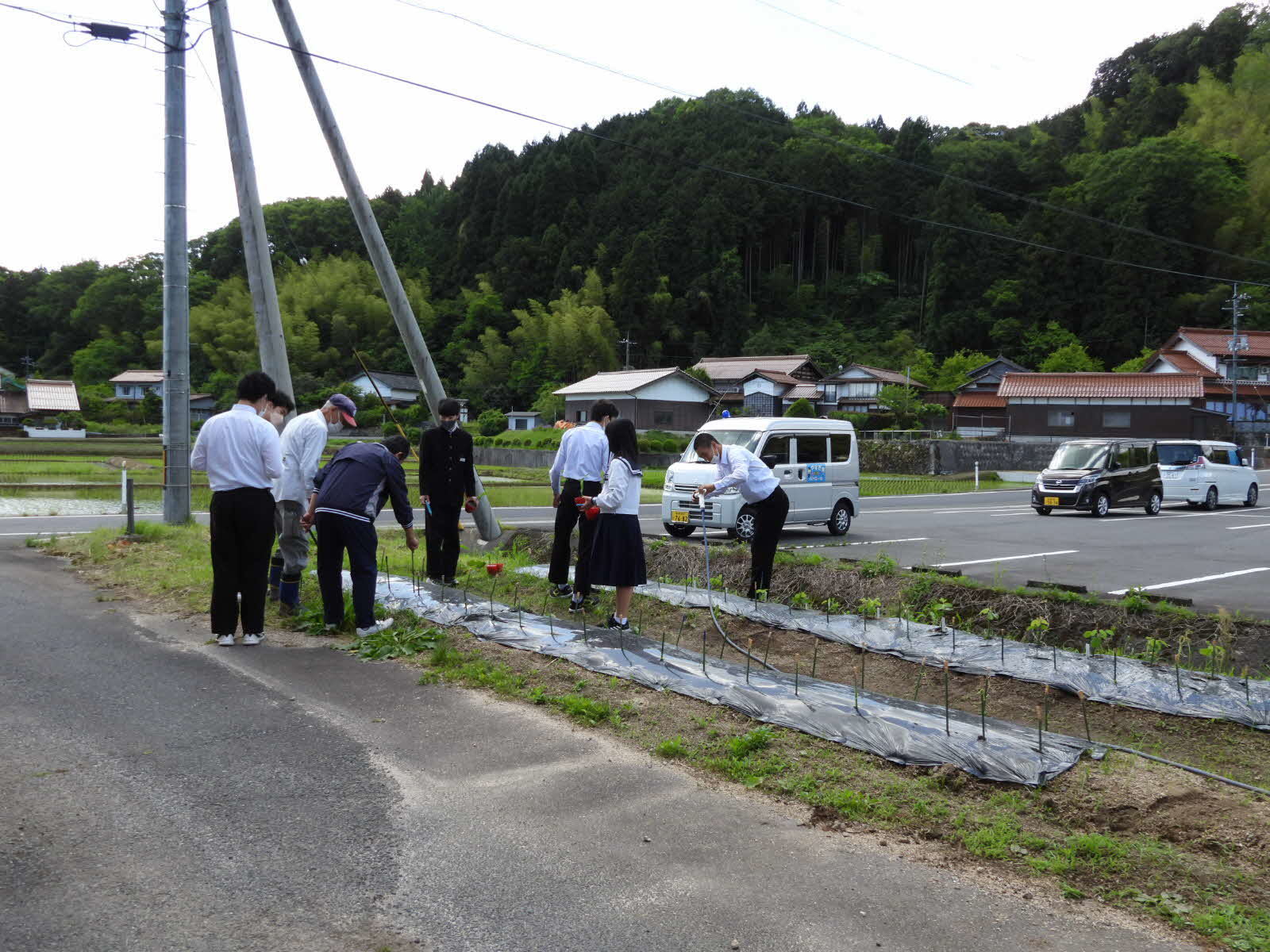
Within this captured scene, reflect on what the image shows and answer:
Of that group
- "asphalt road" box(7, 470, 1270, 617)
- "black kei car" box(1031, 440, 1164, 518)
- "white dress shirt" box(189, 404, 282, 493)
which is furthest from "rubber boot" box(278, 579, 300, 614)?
"black kei car" box(1031, 440, 1164, 518)

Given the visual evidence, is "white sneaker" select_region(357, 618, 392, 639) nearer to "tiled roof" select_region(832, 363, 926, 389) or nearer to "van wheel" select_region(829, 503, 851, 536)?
"van wheel" select_region(829, 503, 851, 536)

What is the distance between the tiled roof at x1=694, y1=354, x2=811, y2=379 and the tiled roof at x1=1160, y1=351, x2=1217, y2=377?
67.4 feet

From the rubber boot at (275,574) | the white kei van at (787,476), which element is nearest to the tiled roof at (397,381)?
the white kei van at (787,476)

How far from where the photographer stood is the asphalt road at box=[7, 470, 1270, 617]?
31.5ft

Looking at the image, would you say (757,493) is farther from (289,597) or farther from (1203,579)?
(1203,579)

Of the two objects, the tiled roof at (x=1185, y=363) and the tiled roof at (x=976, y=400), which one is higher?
the tiled roof at (x=1185, y=363)

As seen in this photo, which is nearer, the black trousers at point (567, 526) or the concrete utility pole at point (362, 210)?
the black trousers at point (567, 526)

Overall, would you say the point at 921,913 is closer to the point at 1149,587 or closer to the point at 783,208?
the point at 1149,587

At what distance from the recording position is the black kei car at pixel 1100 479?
59.3 ft

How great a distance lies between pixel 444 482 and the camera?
7.85 metres

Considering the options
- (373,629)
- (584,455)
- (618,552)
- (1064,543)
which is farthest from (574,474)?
(1064,543)

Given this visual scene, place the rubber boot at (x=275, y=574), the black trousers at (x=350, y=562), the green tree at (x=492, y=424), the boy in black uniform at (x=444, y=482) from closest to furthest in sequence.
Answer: the black trousers at (x=350, y=562)
the rubber boot at (x=275, y=574)
the boy in black uniform at (x=444, y=482)
the green tree at (x=492, y=424)

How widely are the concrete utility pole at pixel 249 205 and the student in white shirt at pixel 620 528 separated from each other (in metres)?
4.88

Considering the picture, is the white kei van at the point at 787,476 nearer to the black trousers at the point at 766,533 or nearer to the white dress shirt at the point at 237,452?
the black trousers at the point at 766,533
